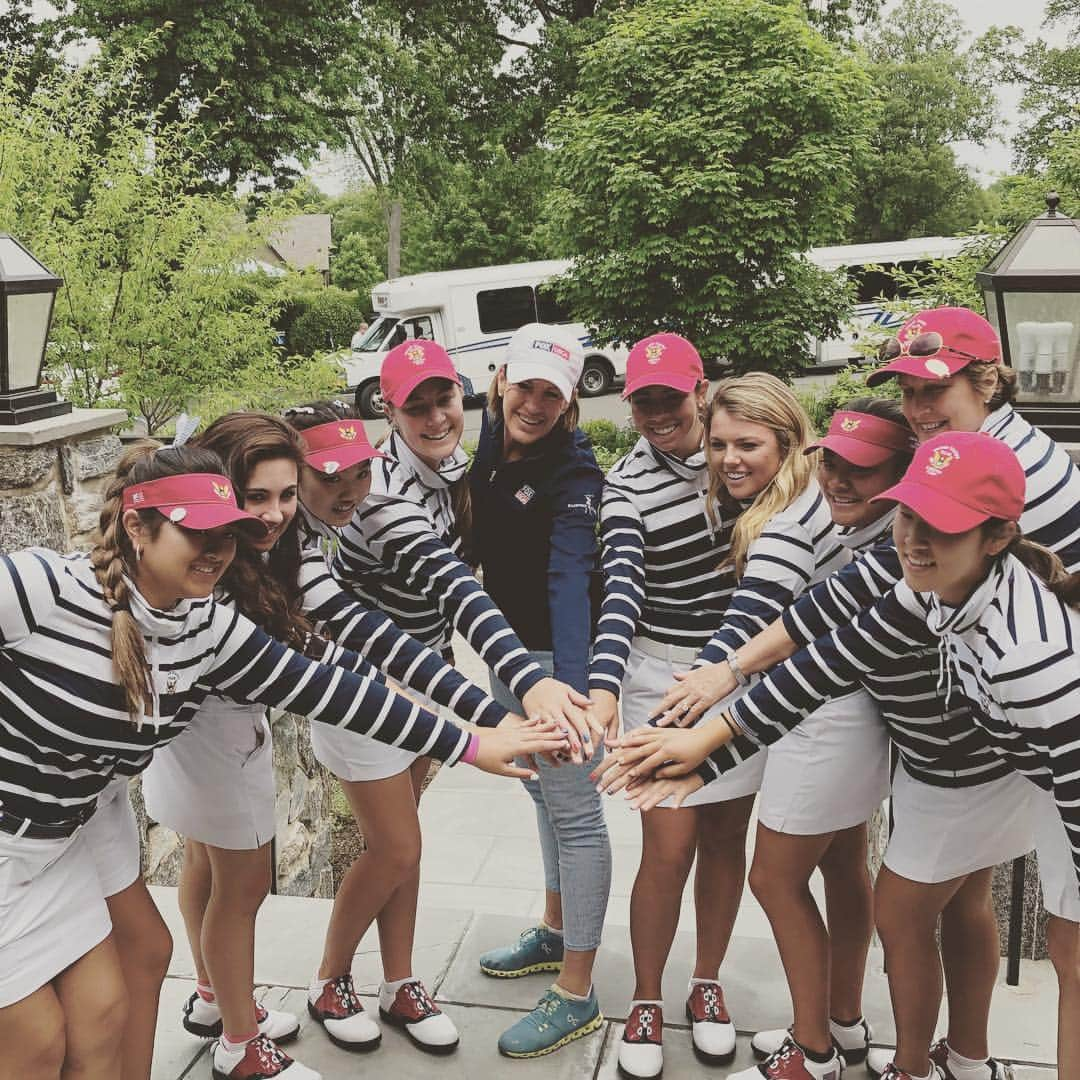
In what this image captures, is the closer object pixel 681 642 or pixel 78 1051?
pixel 78 1051

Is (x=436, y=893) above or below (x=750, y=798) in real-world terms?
below

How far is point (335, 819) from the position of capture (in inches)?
243

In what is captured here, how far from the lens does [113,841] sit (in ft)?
7.88

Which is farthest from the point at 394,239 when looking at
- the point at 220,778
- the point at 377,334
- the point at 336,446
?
the point at 220,778

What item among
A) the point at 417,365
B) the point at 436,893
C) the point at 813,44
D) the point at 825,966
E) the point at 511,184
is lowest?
the point at 436,893

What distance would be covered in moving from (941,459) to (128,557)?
1.58 metres

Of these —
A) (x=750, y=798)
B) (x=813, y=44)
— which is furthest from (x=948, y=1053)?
(x=813, y=44)

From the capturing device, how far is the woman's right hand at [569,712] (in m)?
2.73

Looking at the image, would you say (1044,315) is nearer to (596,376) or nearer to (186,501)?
(186,501)

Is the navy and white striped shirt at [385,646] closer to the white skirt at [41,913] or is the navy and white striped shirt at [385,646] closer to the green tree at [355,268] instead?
the white skirt at [41,913]

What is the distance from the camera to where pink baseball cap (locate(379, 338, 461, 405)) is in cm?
287

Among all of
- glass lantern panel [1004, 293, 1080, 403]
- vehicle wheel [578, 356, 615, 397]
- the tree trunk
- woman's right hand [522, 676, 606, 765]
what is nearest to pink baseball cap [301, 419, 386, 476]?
woman's right hand [522, 676, 606, 765]

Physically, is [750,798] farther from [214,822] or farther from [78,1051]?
[78,1051]

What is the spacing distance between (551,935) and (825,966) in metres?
0.95
